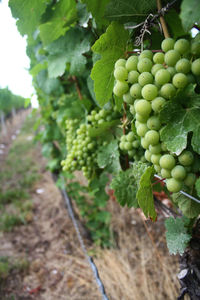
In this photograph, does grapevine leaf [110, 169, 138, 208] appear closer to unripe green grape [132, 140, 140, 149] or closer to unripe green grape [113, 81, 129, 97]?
unripe green grape [132, 140, 140, 149]

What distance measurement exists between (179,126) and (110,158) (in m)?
0.56

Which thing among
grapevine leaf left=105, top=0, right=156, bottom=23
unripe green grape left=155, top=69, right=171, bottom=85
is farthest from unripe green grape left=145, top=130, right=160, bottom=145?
grapevine leaf left=105, top=0, right=156, bottom=23

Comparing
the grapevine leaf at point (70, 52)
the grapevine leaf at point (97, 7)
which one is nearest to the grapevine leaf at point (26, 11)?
the grapevine leaf at point (70, 52)

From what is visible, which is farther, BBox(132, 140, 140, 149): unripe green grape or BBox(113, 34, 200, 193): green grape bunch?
BBox(132, 140, 140, 149): unripe green grape

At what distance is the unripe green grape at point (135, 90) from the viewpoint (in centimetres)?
56

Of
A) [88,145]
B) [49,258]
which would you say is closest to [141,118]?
[88,145]

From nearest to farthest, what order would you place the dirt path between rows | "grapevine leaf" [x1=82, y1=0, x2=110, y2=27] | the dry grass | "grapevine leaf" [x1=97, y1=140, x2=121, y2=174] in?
"grapevine leaf" [x1=82, y1=0, x2=110, y2=27], "grapevine leaf" [x1=97, y1=140, x2=121, y2=174], the dry grass, the dirt path between rows

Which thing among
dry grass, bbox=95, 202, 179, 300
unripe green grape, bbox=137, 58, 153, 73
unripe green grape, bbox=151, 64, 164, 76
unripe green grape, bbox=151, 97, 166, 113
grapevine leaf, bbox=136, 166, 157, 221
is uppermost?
unripe green grape, bbox=137, 58, 153, 73

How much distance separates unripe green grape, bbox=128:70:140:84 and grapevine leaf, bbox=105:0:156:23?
18 centimetres

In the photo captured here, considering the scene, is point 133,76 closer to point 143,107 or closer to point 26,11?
point 143,107

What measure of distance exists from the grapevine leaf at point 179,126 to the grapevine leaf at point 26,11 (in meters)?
0.71

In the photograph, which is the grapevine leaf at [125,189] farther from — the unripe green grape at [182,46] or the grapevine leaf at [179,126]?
the unripe green grape at [182,46]

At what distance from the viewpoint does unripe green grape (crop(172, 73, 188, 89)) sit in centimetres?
50

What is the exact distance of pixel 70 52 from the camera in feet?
3.76
